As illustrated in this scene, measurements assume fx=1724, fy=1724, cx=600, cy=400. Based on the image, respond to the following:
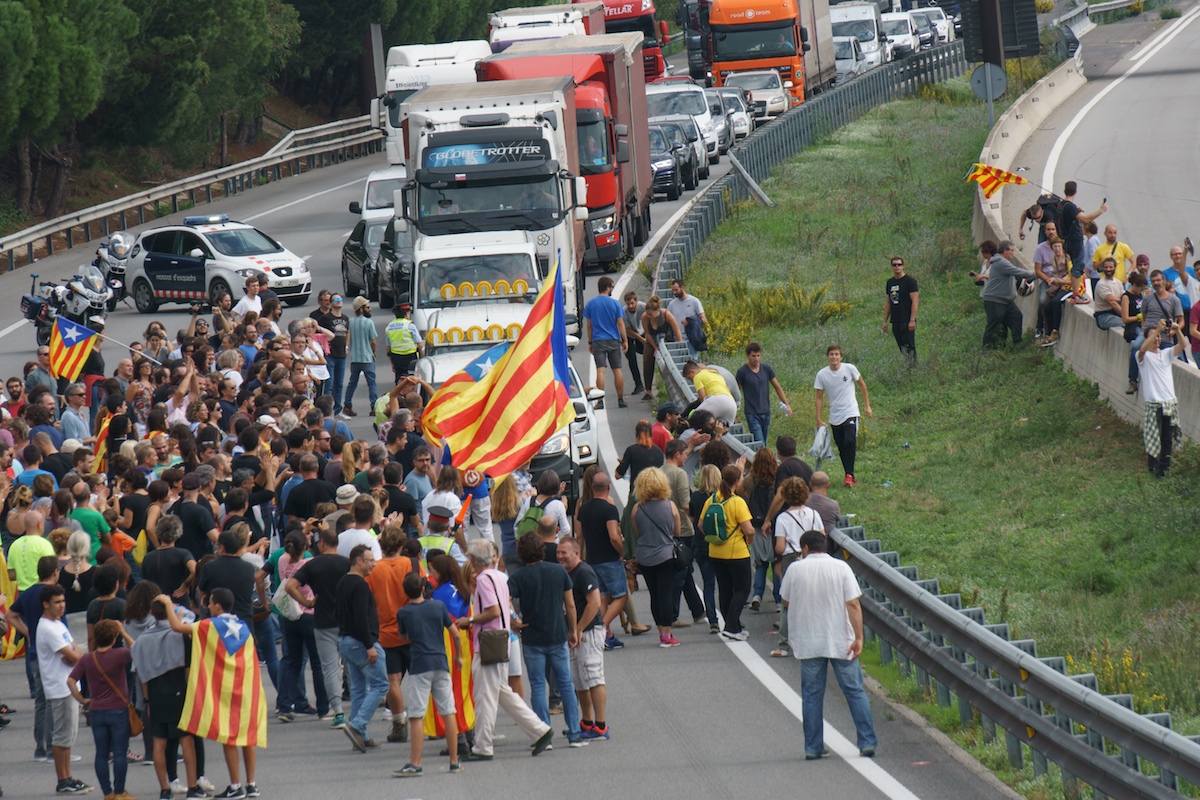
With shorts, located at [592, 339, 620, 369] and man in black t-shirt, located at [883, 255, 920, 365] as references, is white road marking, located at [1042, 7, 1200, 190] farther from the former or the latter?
shorts, located at [592, 339, 620, 369]

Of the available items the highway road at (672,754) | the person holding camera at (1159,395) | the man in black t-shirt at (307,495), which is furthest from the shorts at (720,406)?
the man in black t-shirt at (307,495)

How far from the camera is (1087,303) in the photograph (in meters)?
22.2

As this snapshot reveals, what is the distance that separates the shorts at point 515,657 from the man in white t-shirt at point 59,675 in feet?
9.39

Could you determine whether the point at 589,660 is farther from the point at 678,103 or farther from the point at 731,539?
the point at 678,103

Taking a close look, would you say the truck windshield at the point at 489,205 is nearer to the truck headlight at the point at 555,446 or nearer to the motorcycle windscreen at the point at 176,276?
the truck headlight at the point at 555,446

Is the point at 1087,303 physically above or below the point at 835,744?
above

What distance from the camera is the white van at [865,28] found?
61906mm

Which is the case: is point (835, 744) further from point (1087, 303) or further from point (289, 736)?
point (1087, 303)

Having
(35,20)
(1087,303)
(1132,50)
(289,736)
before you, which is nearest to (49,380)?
(289,736)

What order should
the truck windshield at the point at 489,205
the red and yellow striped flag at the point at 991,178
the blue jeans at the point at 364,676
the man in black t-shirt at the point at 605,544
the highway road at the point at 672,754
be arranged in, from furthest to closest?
the red and yellow striped flag at the point at 991,178, the truck windshield at the point at 489,205, the man in black t-shirt at the point at 605,544, the blue jeans at the point at 364,676, the highway road at the point at 672,754

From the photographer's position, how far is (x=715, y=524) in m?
13.7

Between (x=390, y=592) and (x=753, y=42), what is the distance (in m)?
39.3

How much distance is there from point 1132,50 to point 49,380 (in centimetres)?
5304

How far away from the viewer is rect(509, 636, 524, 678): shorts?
464 inches
